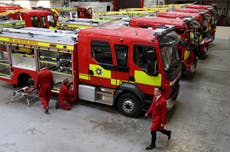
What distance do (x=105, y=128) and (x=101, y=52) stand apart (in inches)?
83.8

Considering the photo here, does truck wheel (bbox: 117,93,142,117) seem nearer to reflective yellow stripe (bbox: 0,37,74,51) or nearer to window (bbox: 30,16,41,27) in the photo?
reflective yellow stripe (bbox: 0,37,74,51)

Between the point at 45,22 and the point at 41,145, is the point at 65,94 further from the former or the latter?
the point at 45,22

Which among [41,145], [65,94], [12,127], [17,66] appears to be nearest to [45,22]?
[17,66]

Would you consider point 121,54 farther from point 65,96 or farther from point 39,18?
point 39,18

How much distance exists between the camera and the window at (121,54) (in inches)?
262

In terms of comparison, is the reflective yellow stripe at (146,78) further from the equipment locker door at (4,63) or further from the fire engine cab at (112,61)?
the equipment locker door at (4,63)

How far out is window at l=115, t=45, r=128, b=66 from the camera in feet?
21.8

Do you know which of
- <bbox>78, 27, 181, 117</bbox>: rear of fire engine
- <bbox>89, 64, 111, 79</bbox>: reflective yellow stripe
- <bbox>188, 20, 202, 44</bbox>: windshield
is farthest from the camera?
<bbox>188, 20, 202, 44</bbox>: windshield

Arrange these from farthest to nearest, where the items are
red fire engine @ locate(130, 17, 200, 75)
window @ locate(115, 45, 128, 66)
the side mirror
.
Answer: red fire engine @ locate(130, 17, 200, 75) → window @ locate(115, 45, 128, 66) → the side mirror

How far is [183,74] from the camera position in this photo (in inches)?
418

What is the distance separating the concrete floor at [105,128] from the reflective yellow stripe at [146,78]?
1.14 metres

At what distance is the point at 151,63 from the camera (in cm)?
619

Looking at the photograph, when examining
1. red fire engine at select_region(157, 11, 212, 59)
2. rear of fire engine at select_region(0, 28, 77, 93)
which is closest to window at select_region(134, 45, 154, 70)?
rear of fire engine at select_region(0, 28, 77, 93)

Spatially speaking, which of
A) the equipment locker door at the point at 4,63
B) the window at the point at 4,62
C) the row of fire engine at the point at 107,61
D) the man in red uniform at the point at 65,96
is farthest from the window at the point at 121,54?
the window at the point at 4,62
